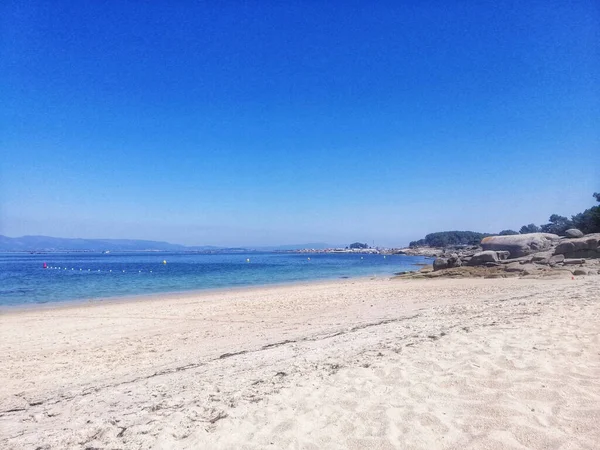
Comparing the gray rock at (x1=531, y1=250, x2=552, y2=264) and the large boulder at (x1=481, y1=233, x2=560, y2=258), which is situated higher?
Answer: the large boulder at (x1=481, y1=233, x2=560, y2=258)

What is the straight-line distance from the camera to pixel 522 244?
92.4 ft

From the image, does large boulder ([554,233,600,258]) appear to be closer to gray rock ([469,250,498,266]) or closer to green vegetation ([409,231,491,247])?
gray rock ([469,250,498,266])

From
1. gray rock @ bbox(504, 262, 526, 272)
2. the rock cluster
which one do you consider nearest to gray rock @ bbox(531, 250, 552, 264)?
the rock cluster

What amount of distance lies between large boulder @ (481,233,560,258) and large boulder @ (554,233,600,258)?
265cm

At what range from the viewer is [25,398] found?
17.7ft

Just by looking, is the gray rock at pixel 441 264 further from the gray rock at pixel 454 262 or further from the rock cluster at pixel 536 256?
the gray rock at pixel 454 262

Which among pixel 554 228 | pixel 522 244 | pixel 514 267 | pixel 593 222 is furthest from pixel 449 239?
pixel 514 267

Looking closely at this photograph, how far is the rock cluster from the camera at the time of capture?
810 inches

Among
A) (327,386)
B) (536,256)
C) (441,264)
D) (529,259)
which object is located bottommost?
(327,386)

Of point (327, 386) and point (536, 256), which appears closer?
point (327, 386)

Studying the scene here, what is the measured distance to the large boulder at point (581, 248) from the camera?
24.2 m

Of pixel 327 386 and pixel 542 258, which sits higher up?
pixel 542 258

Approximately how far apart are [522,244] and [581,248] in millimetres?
3972

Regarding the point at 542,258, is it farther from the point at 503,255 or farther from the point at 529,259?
the point at 503,255
